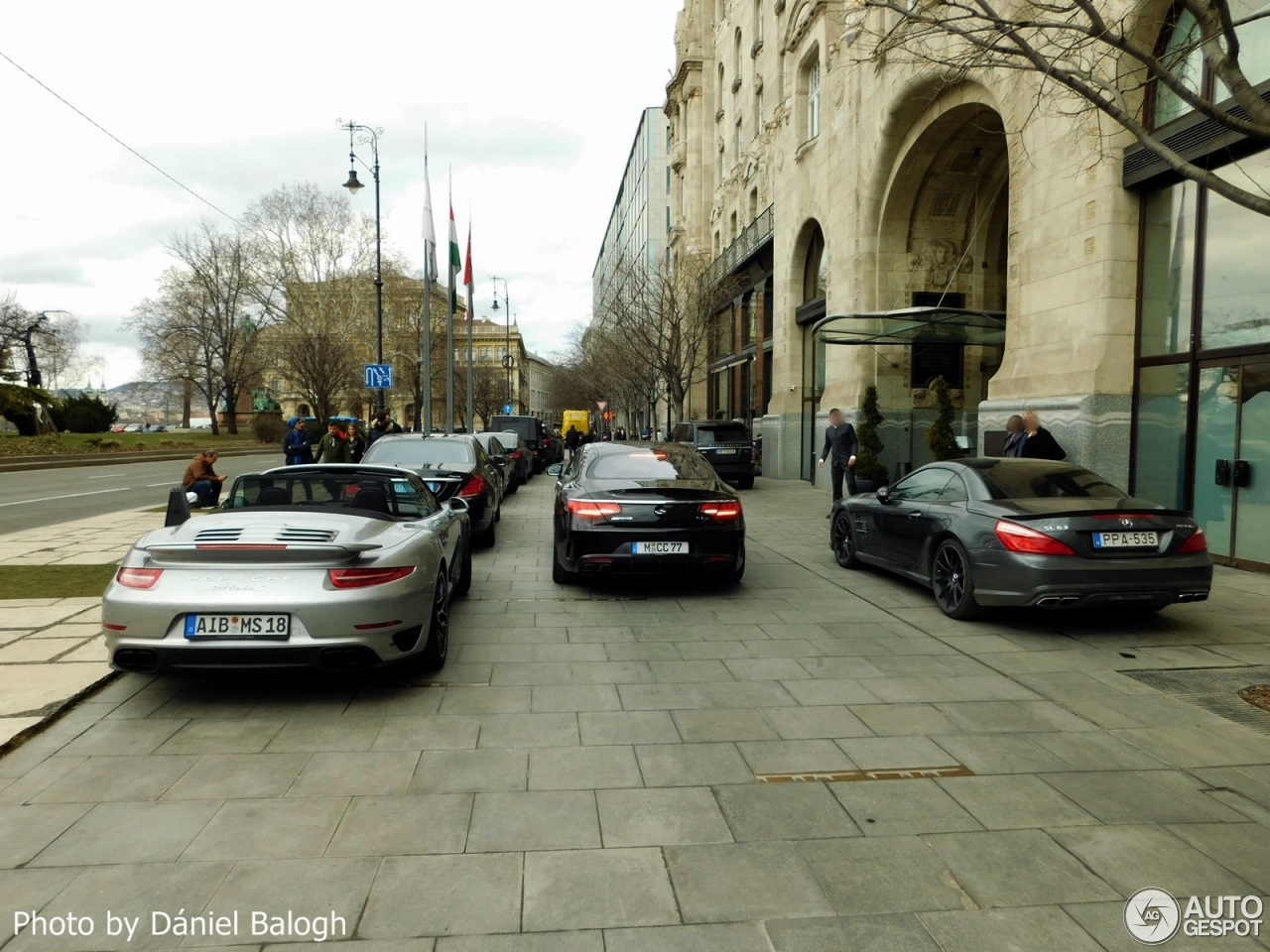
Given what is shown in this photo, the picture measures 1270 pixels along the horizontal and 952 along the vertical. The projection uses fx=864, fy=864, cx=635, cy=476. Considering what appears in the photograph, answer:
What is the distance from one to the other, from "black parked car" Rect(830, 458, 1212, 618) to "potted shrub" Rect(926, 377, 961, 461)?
10.5m

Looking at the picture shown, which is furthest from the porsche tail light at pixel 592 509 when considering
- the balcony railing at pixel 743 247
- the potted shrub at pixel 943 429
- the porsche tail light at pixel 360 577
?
the balcony railing at pixel 743 247

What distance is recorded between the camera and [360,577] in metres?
4.73

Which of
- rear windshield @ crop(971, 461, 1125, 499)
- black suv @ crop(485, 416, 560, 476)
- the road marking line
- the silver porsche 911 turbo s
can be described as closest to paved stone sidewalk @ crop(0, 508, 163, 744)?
the silver porsche 911 turbo s

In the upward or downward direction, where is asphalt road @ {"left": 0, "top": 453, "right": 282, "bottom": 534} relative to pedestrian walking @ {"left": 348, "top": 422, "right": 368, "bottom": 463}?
downward

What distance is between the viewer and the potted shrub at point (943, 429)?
60.3 feet

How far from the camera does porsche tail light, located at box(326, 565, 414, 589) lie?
467 centimetres

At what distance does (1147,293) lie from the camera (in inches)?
Result: 444

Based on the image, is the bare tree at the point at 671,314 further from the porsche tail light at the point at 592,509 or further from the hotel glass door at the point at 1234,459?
the porsche tail light at the point at 592,509

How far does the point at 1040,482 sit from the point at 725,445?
1350cm

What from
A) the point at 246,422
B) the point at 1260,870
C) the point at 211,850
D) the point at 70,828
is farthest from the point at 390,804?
the point at 246,422

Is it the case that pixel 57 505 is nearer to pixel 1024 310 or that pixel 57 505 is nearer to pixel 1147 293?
pixel 1024 310

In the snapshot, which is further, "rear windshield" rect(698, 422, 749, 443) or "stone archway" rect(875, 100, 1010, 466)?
"rear windshield" rect(698, 422, 749, 443)

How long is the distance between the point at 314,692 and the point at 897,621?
454 centimetres

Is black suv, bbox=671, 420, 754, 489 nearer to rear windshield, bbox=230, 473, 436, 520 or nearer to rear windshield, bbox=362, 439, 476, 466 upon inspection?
rear windshield, bbox=362, 439, 476, 466
